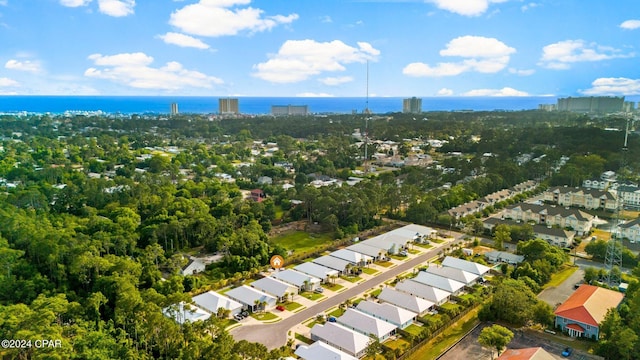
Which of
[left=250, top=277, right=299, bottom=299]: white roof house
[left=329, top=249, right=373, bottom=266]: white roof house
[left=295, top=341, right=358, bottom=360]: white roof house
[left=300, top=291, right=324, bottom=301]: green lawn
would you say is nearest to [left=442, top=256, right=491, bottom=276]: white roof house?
[left=329, top=249, right=373, bottom=266]: white roof house

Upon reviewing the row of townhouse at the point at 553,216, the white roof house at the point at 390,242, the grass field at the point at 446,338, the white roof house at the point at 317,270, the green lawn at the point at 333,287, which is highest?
the row of townhouse at the point at 553,216

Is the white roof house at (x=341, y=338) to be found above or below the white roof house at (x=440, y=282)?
below

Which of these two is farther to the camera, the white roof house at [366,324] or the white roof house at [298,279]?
the white roof house at [298,279]

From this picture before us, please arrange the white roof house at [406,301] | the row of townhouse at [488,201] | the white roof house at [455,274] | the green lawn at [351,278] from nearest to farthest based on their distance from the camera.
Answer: the white roof house at [406,301] → the white roof house at [455,274] → the green lawn at [351,278] → the row of townhouse at [488,201]

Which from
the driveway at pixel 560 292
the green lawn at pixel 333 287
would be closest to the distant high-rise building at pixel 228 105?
the green lawn at pixel 333 287

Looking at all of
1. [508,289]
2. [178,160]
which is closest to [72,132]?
[178,160]

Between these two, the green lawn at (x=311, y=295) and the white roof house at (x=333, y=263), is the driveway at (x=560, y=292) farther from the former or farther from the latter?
the green lawn at (x=311, y=295)
